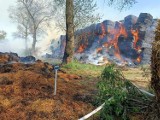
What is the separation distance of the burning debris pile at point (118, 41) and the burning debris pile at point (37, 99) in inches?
695

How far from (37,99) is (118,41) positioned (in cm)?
2422

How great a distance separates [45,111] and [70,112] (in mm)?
660

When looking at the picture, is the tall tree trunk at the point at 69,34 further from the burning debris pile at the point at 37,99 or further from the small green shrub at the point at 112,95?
the small green shrub at the point at 112,95

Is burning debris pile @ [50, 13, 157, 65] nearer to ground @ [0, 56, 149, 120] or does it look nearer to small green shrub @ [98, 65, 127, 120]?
ground @ [0, 56, 149, 120]

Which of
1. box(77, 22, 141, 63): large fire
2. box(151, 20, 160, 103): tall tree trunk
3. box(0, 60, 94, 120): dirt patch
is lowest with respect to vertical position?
box(0, 60, 94, 120): dirt patch

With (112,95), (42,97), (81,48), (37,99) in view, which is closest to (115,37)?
(81,48)

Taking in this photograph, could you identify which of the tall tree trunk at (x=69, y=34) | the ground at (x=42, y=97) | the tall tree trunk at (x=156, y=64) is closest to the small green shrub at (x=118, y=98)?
the ground at (x=42, y=97)

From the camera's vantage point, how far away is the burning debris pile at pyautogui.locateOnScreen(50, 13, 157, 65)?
29.5 m

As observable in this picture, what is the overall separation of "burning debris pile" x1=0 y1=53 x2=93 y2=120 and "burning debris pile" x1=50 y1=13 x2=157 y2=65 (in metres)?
17.6

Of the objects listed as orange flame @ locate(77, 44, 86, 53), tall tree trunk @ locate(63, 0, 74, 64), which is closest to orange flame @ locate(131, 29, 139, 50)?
orange flame @ locate(77, 44, 86, 53)

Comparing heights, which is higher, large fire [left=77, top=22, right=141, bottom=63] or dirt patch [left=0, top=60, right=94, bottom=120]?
large fire [left=77, top=22, right=141, bottom=63]

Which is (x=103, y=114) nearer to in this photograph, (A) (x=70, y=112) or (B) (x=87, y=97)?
(A) (x=70, y=112)

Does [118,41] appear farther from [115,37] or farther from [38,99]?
[38,99]

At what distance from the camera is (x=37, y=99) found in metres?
8.64
